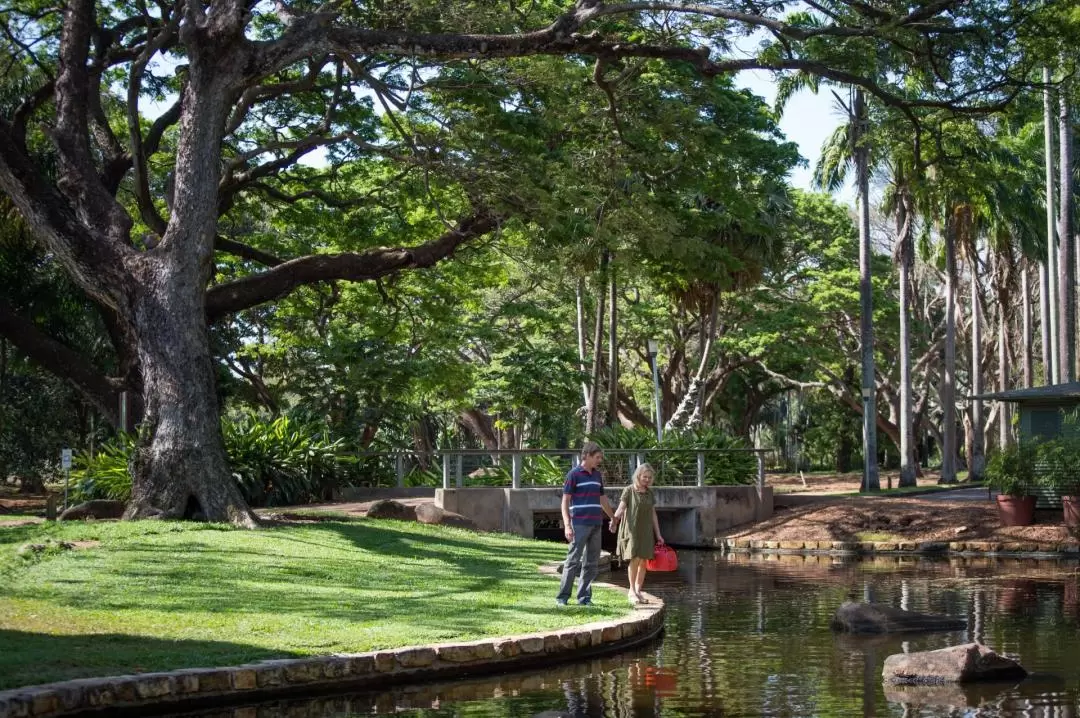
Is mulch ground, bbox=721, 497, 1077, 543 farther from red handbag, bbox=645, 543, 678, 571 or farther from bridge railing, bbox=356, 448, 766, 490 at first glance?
red handbag, bbox=645, 543, 678, 571

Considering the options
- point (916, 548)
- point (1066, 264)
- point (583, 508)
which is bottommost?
point (916, 548)

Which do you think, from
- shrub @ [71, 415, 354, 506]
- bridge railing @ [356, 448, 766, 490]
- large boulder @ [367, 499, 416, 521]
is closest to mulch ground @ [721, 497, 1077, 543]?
bridge railing @ [356, 448, 766, 490]

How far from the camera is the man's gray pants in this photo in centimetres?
1293

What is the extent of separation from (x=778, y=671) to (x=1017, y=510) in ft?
56.4

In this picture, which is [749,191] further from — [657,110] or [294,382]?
[294,382]

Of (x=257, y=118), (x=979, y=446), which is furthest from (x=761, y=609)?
(x=979, y=446)

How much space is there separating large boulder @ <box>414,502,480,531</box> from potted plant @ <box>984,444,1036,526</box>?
1148cm

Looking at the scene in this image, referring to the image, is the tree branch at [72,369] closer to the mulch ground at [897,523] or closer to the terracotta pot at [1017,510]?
the mulch ground at [897,523]

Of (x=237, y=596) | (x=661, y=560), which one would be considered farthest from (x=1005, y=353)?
(x=237, y=596)

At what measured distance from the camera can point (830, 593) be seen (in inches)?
715

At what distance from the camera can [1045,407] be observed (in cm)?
3112

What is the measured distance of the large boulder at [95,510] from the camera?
1956 cm

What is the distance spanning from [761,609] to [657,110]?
9.63 metres

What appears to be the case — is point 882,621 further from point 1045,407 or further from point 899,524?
point 1045,407
